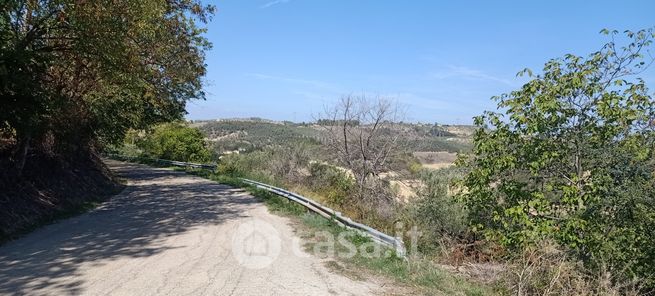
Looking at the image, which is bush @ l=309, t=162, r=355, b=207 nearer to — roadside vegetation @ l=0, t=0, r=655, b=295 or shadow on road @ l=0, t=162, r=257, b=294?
roadside vegetation @ l=0, t=0, r=655, b=295

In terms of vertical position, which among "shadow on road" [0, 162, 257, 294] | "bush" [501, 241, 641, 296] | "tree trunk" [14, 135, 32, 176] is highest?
"tree trunk" [14, 135, 32, 176]

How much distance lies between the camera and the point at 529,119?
410 inches

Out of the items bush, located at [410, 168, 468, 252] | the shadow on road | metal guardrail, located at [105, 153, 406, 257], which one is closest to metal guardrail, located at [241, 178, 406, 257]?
metal guardrail, located at [105, 153, 406, 257]

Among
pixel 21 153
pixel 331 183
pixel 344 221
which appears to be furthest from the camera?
pixel 331 183

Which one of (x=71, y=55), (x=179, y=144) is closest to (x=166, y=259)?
(x=71, y=55)

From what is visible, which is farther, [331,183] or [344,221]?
[331,183]

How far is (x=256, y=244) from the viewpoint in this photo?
34.0ft

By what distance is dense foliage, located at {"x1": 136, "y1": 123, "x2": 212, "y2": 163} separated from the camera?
46.4 meters

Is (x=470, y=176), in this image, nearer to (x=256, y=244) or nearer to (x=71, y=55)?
(x=256, y=244)

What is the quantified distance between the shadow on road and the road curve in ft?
0.06

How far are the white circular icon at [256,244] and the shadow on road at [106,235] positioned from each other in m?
1.43

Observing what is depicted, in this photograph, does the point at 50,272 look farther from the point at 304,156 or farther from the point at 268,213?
the point at 304,156

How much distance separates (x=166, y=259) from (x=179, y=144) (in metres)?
39.3

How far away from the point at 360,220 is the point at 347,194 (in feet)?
18.5
